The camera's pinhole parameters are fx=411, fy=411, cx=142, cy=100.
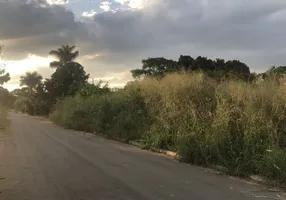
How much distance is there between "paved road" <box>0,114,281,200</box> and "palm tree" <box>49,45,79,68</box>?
65052 millimetres

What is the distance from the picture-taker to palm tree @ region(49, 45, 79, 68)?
78625 millimetres

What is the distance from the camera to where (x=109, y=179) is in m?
10.2

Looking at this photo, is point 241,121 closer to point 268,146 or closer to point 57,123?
point 268,146

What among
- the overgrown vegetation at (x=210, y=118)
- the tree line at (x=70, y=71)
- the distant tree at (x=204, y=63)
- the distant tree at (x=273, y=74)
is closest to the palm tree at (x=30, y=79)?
→ the tree line at (x=70, y=71)

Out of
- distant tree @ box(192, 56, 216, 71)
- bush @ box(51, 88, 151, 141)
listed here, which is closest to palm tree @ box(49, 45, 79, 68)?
distant tree @ box(192, 56, 216, 71)

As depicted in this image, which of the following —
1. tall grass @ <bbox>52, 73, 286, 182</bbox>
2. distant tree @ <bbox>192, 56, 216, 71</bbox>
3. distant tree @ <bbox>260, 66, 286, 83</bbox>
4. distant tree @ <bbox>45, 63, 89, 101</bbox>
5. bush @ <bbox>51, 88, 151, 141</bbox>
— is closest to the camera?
tall grass @ <bbox>52, 73, 286, 182</bbox>

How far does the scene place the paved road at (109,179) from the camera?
8.57m

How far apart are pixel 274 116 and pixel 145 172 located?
4101 mm

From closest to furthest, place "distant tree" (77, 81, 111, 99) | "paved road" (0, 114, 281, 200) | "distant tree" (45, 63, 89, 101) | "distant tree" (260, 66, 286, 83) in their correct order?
"paved road" (0, 114, 281, 200)
"distant tree" (260, 66, 286, 83)
"distant tree" (77, 81, 111, 99)
"distant tree" (45, 63, 89, 101)

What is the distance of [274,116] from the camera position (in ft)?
39.3

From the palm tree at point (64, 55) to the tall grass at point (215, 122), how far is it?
59283 mm

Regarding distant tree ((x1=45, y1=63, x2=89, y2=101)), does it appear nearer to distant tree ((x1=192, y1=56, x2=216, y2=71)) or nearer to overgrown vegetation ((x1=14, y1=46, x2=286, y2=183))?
distant tree ((x1=192, y1=56, x2=216, y2=71))

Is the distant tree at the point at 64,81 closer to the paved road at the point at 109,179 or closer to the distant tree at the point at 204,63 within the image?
the distant tree at the point at 204,63

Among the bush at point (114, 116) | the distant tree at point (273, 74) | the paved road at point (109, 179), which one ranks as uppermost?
the distant tree at point (273, 74)
